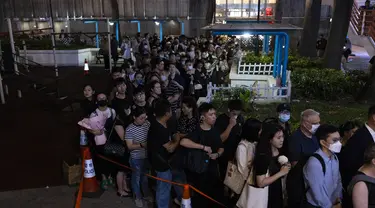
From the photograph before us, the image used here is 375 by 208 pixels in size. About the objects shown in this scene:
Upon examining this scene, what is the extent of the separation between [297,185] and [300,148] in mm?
510

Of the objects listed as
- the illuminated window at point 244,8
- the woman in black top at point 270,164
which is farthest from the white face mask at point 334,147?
the illuminated window at point 244,8

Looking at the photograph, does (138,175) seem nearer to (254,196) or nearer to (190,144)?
(190,144)

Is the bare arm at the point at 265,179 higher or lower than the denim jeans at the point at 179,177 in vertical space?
higher

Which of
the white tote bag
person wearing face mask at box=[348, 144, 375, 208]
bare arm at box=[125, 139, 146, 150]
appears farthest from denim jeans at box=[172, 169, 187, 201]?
person wearing face mask at box=[348, 144, 375, 208]

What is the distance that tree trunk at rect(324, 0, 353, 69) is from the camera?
13398 mm

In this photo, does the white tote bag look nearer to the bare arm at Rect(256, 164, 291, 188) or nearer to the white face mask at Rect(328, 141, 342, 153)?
the bare arm at Rect(256, 164, 291, 188)

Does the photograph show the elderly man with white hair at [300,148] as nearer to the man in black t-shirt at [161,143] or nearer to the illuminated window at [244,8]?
the man in black t-shirt at [161,143]

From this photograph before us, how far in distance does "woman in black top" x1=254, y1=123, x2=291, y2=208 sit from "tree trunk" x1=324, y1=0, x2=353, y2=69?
1123 cm

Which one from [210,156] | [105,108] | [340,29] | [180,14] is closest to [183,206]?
[210,156]

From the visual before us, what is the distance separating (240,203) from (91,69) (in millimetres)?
13128

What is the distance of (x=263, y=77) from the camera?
45.5 feet

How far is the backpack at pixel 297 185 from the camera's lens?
12.2ft

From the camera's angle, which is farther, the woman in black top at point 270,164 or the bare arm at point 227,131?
the bare arm at point 227,131

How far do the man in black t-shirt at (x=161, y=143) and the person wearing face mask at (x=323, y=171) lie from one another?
1.75 meters
